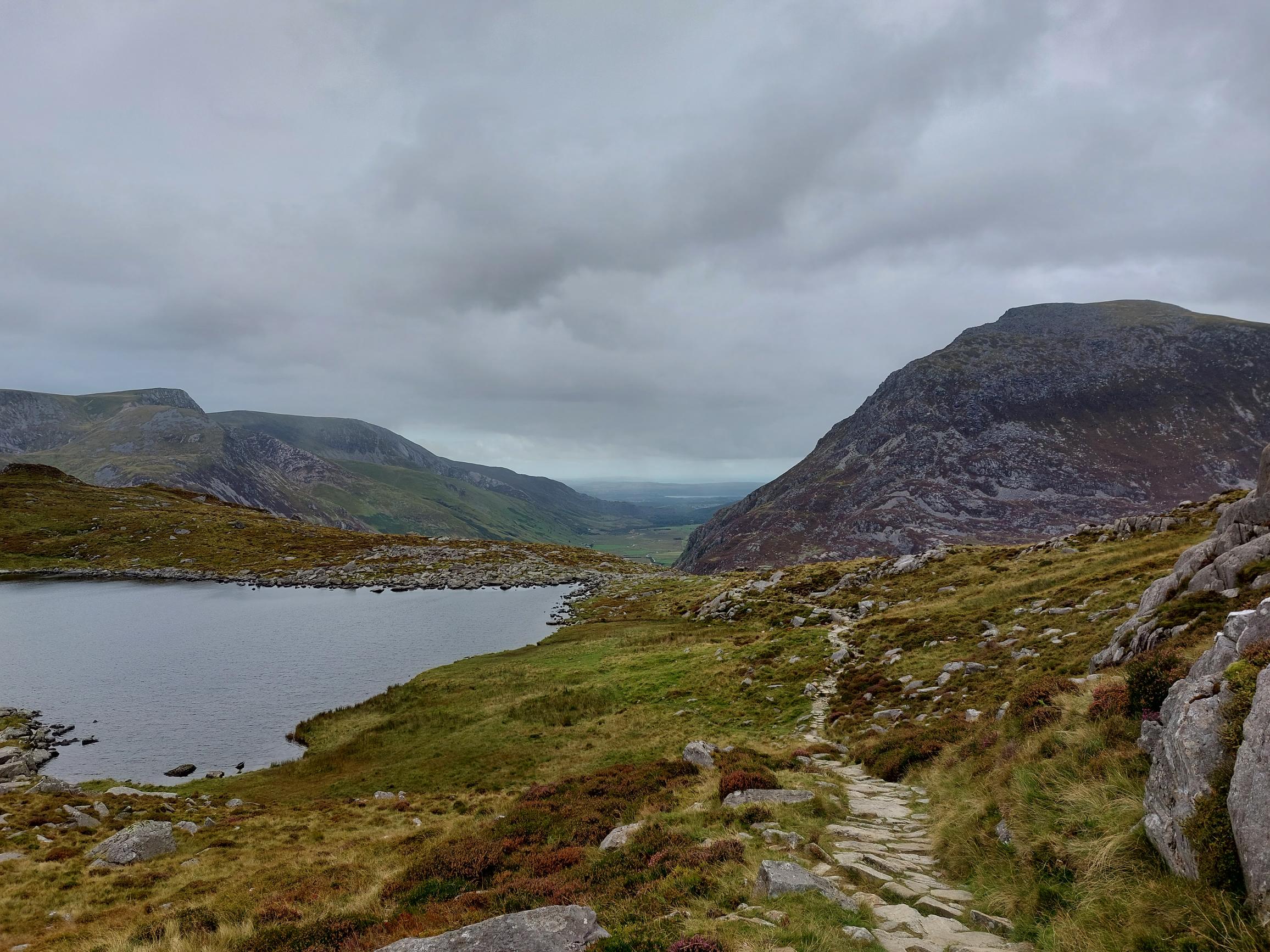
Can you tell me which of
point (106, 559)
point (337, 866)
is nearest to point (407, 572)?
point (106, 559)

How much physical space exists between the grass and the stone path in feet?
1.66

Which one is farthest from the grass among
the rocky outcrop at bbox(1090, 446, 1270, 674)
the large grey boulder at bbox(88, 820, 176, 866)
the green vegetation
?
the green vegetation

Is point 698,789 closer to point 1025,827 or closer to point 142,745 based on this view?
point 1025,827

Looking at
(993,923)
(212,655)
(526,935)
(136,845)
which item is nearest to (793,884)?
(993,923)

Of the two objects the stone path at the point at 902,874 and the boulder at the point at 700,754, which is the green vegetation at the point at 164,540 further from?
the stone path at the point at 902,874

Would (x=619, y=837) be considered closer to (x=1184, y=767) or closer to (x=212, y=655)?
(x=1184, y=767)

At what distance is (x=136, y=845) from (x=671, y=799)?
70.9 feet

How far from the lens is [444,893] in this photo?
1488cm

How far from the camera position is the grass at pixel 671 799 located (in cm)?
1075

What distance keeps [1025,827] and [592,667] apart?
41541 millimetres

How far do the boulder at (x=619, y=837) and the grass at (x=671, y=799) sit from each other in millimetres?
613

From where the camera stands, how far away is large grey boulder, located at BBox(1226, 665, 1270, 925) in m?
7.28

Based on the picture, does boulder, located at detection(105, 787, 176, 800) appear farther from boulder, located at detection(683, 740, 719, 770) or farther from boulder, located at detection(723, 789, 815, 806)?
boulder, located at detection(723, 789, 815, 806)

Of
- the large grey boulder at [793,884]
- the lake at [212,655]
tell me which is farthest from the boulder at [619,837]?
the lake at [212,655]
